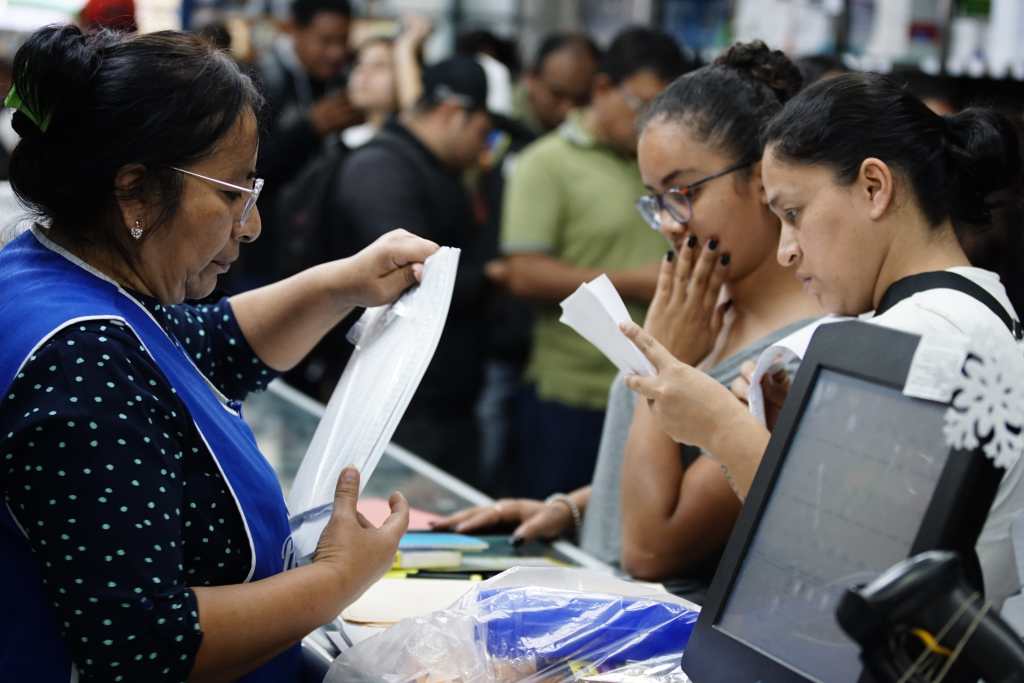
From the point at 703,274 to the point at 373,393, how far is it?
64 centimetres

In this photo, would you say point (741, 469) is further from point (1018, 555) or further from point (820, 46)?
point (820, 46)

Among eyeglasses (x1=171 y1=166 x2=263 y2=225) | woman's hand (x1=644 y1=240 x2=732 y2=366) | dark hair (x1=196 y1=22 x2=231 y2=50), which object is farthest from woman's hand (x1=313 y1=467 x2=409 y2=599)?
woman's hand (x1=644 y1=240 x2=732 y2=366)

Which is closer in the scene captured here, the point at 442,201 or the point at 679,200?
the point at 679,200

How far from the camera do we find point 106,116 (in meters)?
1.30

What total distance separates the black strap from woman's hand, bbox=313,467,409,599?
25.2 inches

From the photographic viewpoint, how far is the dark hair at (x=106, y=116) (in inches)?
51.3

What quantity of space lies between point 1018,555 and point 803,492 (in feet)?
0.88

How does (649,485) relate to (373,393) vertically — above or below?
below

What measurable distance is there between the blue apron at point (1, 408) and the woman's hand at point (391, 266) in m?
0.33

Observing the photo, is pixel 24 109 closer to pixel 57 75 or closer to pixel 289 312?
pixel 57 75

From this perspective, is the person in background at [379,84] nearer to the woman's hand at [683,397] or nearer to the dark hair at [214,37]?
the dark hair at [214,37]

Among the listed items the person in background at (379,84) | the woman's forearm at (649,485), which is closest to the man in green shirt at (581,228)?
the person in background at (379,84)

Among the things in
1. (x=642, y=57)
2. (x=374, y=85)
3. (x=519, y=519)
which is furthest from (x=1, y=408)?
(x=374, y=85)

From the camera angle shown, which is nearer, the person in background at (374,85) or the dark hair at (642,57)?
the dark hair at (642,57)
